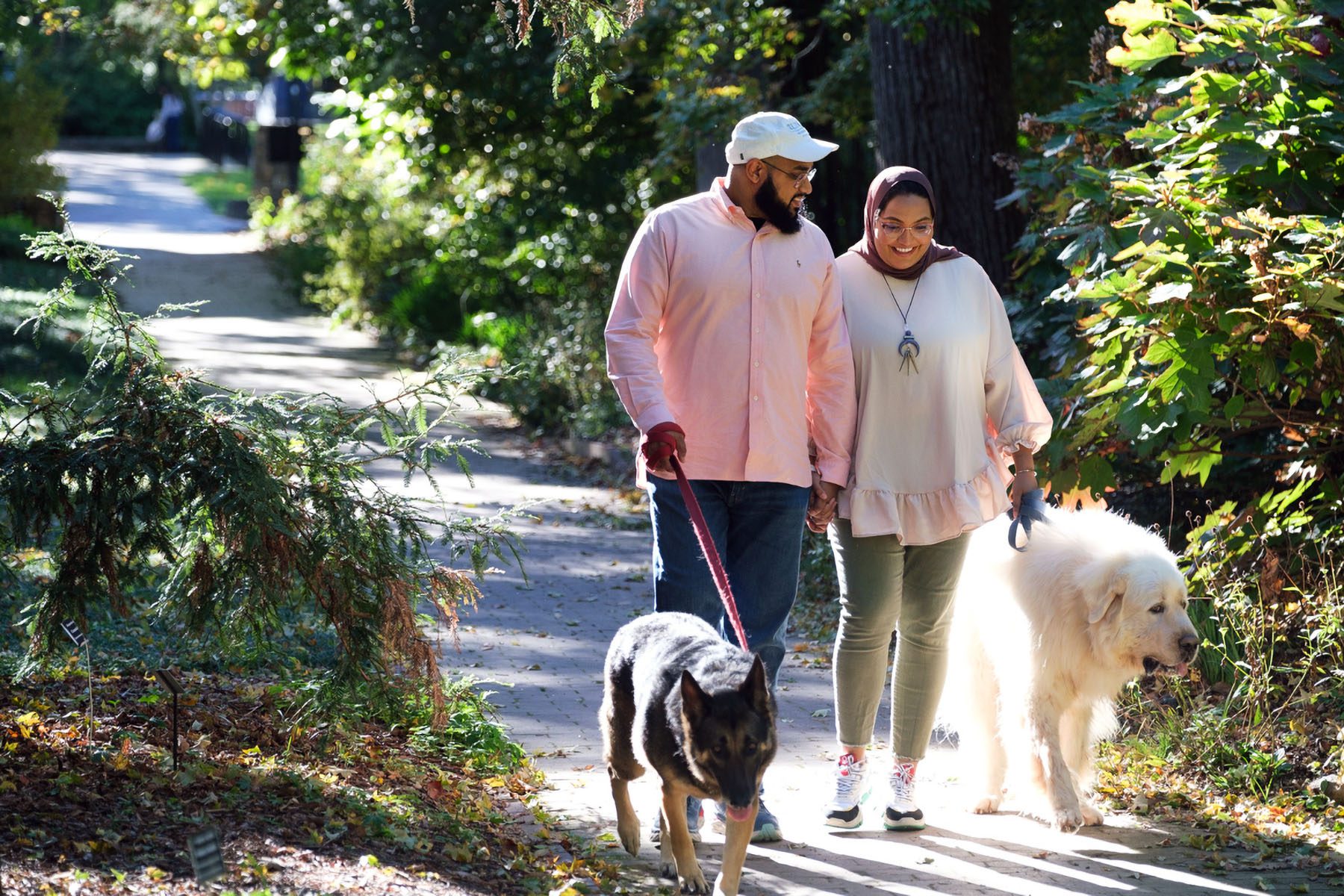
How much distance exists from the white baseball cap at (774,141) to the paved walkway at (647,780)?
1.59 m

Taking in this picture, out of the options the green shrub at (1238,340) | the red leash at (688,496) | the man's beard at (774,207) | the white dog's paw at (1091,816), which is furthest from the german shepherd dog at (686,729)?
the green shrub at (1238,340)

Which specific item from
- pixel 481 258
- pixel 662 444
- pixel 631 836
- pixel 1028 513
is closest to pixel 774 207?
pixel 662 444

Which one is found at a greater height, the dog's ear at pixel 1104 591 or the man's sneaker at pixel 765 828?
the dog's ear at pixel 1104 591

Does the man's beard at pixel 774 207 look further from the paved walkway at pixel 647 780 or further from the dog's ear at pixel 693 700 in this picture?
the dog's ear at pixel 693 700

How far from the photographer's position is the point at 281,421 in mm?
4742

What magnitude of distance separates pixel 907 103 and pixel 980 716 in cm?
529

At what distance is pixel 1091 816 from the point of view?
16.2ft

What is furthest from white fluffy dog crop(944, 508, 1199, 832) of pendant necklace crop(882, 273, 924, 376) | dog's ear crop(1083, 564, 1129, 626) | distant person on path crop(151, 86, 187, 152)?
distant person on path crop(151, 86, 187, 152)

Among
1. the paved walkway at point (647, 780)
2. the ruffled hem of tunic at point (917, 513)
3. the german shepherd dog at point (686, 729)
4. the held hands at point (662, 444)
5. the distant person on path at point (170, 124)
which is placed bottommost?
Answer: the paved walkway at point (647, 780)

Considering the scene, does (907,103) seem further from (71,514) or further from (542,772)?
(71,514)

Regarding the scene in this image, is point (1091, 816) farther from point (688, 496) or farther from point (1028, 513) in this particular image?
point (688, 496)

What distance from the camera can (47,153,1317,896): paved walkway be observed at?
4.44m

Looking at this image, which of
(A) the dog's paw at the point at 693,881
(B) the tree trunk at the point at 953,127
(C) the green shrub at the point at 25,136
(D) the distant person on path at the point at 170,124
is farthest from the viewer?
(D) the distant person on path at the point at 170,124

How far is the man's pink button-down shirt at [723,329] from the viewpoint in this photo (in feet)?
14.6
